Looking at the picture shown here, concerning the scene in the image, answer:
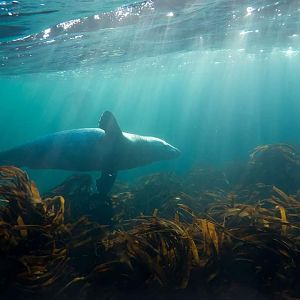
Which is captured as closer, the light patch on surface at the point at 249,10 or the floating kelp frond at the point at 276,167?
the floating kelp frond at the point at 276,167

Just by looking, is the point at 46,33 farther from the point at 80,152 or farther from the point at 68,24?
the point at 80,152

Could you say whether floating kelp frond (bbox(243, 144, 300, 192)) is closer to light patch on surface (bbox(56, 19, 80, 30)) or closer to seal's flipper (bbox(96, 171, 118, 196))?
seal's flipper (bbox(96, 171, 118, 196))

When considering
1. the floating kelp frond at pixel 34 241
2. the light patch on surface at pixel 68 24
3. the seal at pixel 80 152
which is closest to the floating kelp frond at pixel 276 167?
the seal at pixel 80 152

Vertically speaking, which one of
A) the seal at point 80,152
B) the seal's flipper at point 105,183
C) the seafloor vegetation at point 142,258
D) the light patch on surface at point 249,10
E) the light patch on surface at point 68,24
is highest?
the light patch on surface at point 68,24

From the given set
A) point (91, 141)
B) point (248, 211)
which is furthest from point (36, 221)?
point (91, 141)

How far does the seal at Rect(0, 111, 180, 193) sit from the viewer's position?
32.0 feet

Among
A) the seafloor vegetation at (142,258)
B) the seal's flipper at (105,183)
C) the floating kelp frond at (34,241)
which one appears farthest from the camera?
the seal's flipper at (105,183)

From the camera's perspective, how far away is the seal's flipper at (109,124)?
29.7 ft

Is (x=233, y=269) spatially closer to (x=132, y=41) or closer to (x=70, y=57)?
(x=132, y=41)

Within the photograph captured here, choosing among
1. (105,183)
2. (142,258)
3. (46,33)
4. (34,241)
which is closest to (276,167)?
(105,183)

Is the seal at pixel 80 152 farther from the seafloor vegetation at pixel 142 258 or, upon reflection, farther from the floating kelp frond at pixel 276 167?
the seafloor vegetation at pixel 142 258

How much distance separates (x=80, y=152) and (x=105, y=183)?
1.22 meters

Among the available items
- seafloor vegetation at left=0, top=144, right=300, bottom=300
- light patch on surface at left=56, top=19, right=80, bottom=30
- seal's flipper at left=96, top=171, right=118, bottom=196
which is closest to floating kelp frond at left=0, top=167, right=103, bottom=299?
seafloor vegetation at left=0, top=144, right=300, bottom=300

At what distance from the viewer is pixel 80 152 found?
386 inches
